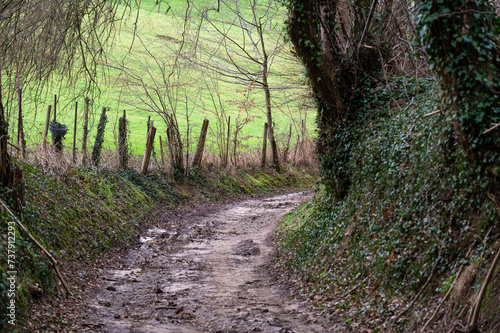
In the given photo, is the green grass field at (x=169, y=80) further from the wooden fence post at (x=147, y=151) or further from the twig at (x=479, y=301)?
the twig at (x=479, y=301)

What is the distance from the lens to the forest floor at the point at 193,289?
5.92 meters

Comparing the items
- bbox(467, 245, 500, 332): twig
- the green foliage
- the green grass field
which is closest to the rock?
the green grass field

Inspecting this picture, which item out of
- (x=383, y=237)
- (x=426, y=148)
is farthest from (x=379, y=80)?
(x=383, y=237)

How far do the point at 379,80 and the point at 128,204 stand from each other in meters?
7.96

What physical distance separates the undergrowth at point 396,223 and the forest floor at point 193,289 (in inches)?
24.4

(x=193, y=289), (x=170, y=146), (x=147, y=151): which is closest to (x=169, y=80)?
(x=170, y=146)

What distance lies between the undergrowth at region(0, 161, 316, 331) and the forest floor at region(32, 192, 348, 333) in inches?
20.8

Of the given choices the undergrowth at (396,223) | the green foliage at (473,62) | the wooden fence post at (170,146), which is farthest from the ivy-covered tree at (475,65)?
the wooden fence post at (170,146)

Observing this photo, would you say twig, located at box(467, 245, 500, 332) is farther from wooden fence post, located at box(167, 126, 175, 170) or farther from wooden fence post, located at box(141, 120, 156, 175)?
wooden fence post, located at box(167, 126, 175, 170)

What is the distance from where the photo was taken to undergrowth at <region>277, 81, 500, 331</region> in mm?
5059

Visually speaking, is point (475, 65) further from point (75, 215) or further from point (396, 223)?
point (75, 215)

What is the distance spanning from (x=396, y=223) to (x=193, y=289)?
3582 millimetres

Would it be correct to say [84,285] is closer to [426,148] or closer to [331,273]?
[331,273]

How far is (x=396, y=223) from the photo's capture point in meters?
6.39
